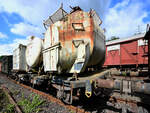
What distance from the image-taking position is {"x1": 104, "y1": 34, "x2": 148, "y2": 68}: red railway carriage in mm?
9930

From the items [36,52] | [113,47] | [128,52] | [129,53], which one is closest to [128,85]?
[36,52]

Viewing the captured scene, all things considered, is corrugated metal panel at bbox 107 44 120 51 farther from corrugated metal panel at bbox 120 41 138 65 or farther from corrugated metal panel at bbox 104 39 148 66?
corrugated metal panel at bbox 120 41 138 65

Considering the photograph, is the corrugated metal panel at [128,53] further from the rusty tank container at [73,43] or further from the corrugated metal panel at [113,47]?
the rusty tank container at [73,43]

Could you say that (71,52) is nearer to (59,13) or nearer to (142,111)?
(59,13)

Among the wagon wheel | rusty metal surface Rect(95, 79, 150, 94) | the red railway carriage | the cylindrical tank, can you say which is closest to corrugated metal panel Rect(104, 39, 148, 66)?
the red railway carriage

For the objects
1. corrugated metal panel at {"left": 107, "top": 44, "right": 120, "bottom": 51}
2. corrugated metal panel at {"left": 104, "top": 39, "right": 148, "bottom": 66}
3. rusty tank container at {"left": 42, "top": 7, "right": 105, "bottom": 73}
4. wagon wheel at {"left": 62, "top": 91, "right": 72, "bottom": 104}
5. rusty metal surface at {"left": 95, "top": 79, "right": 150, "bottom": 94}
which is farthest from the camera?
Answer: corrugated metal panel at {"left": 107, "top": 44, "right": 120, "bottom": 51}

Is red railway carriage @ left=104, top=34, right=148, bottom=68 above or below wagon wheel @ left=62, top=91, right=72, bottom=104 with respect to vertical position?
above

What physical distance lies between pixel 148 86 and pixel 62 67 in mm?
2678

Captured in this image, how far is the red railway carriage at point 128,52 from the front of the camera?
993cm

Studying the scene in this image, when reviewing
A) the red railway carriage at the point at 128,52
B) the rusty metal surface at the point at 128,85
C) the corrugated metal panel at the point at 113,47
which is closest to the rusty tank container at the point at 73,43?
the rusty metal surface at the point at 128,85

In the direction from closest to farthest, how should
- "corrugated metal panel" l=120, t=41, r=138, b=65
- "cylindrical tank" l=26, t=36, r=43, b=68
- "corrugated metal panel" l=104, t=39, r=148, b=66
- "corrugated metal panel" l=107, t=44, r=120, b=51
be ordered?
"cylindrical tank" l=26, t=36, r=43, b=68 < "corrugated metal panel" l=104, t=39, r=148, b=66 < "corrugated metal panel" l=120, t=41, r=138, b=65 < "corrugated metal panel" l=107, t=44, r=120, b=51

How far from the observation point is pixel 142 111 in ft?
9.84

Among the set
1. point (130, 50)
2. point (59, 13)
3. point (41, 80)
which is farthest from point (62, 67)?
point (130, 50)

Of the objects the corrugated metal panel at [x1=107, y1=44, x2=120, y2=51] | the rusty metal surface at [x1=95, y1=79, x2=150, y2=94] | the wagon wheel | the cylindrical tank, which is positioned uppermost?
the corrugated metal panel at [x1=107, y1=44, x2=120, y2=51]
